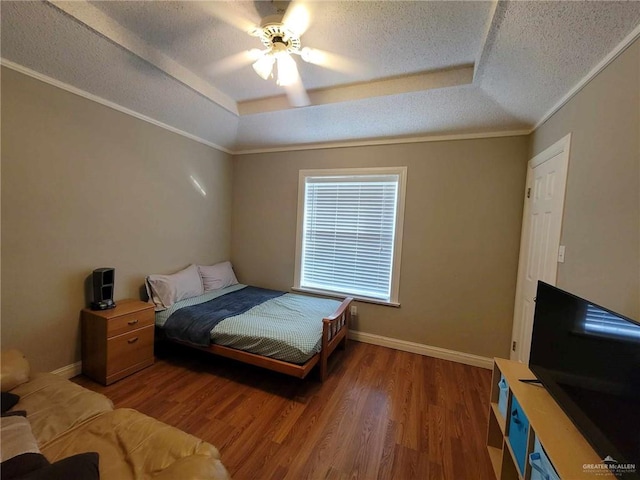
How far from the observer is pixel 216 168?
370 centimetres

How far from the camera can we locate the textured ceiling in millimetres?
1495

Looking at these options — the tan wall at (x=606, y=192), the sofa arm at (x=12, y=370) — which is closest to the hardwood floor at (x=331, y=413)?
the sofa arm at (x=12, y=370)

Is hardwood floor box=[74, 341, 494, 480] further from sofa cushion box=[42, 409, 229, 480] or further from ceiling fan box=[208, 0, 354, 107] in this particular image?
ceiling fan box=[208, 0, 354, 107]

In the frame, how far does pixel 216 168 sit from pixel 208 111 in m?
0.95

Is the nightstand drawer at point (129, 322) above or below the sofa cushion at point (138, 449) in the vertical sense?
above

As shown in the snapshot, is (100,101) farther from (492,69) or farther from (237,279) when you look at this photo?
(492,69)

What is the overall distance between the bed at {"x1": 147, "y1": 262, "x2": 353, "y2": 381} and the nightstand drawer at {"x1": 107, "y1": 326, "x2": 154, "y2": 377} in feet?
0.56

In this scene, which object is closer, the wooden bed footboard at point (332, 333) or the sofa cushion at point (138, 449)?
the sofa cushion at point (138, 449)

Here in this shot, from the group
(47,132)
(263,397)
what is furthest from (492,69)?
(47,132)

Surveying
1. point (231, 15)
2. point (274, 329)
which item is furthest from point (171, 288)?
point (231, 15)

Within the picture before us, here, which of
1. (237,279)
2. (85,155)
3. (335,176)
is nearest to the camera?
(85,155)

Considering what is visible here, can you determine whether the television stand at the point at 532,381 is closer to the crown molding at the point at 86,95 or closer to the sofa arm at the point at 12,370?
the sofa arm at the point at 12,370

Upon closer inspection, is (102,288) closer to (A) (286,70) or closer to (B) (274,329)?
(B) (274,329)

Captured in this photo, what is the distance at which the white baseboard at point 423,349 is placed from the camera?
2805mm
